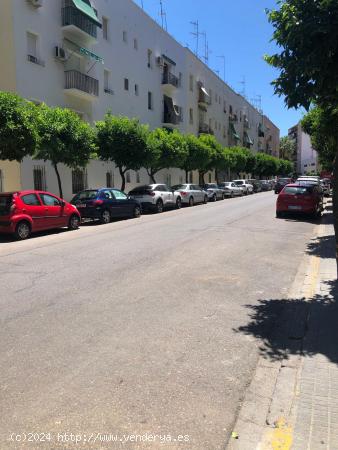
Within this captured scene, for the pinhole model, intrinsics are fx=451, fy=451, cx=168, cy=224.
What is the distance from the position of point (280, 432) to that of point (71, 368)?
6.59 feet

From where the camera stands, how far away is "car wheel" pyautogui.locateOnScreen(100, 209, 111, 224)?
1908cm

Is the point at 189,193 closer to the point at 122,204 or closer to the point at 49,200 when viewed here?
the point at 122,204

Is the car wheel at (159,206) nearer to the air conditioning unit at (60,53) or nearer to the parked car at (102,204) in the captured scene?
the parked car at (102,204)

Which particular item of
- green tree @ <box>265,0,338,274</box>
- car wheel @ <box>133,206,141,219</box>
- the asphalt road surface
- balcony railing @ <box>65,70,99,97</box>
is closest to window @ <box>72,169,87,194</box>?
balcony railing @ <box>65,70,99,97</box>

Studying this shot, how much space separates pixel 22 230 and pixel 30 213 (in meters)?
0.69

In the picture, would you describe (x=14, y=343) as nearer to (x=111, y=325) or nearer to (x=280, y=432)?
(x=111, y=325)

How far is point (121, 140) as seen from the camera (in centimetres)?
2398

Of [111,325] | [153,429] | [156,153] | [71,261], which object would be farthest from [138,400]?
[156,153]

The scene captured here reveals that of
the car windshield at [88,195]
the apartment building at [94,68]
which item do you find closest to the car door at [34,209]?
the car windshield at [88,195]

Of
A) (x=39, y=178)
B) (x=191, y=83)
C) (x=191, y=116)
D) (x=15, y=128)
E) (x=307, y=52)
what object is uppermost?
(x=191, y=83)

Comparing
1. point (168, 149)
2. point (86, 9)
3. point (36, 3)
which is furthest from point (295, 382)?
point (168, 149)

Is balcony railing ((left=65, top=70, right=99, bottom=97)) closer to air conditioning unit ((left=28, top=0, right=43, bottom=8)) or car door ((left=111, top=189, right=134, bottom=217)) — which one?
air conditioning unit ((left=28, top=0, right=43, bottom=8))

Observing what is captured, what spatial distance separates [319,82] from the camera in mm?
5332

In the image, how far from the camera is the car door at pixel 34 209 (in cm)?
1441
